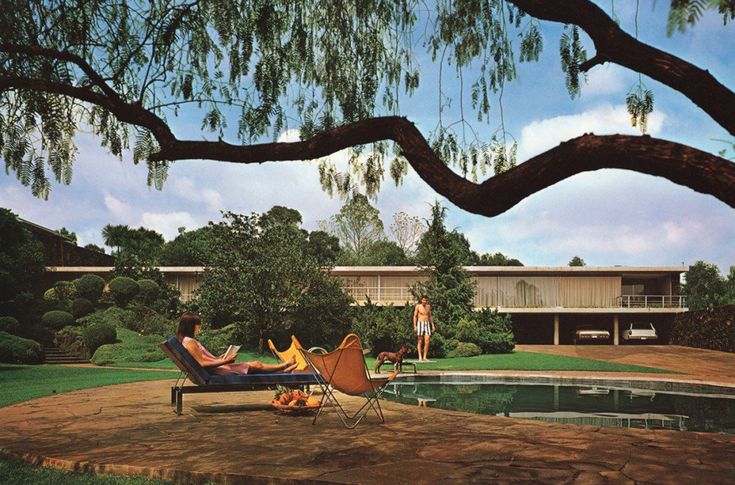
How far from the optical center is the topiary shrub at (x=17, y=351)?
1711 centimetres

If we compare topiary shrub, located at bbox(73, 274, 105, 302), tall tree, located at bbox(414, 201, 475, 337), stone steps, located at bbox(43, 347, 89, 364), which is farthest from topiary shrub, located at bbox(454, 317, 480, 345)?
topiary shrub, located at bbox(73, 274, 105, 302)

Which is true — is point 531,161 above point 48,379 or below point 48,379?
above

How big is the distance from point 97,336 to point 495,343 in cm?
1182

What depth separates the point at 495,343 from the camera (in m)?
20.1

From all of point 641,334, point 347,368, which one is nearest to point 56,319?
point 347,368

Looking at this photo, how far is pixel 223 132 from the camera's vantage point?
6285 mm

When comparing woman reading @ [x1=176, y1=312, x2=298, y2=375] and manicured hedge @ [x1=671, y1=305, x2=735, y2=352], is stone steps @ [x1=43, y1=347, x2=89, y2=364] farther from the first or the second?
manicured hedge @ [x1=671, y1=305, x2=735, y2=352]

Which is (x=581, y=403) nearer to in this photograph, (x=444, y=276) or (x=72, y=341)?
(x=444, y=276)

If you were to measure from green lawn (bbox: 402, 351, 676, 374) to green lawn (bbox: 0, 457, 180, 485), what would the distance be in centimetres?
1016

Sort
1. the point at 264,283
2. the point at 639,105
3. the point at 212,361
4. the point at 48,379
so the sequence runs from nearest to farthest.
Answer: the point at 639,105
the point at 212,361
the point at 48,379
the point at 264,283

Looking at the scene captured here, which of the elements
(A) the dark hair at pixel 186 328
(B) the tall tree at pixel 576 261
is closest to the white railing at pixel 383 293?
(A) the dark hair at pixel 186 328

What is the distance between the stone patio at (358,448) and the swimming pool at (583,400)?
197 cm

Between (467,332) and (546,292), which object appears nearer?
(467,332)

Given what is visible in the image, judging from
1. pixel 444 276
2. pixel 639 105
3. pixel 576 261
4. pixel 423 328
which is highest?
pixel 576 261
